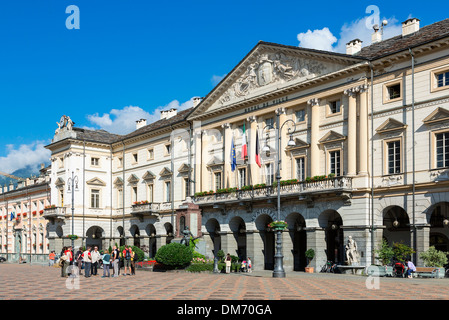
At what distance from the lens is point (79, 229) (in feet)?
234

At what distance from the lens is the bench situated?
36.0 m

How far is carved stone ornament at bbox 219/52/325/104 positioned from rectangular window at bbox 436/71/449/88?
32.4 ft

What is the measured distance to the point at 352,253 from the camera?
138 ft

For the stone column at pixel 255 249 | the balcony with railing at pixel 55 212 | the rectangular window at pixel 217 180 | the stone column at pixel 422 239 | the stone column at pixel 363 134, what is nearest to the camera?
the stone column at pixel 422 239

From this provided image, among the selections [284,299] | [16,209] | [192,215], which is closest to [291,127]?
[192,215]

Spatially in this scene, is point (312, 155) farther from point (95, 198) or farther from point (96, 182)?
point (95, 198)

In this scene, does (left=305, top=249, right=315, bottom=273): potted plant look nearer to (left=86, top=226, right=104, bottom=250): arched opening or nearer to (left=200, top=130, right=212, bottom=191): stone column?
(left=200, top=130, right=212, bottom=191): stone column

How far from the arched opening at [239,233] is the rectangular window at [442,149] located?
19883mm

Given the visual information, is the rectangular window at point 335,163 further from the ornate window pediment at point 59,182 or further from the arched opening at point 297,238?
the ornate window pediment at point 59,182

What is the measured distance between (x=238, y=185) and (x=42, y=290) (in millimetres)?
30681

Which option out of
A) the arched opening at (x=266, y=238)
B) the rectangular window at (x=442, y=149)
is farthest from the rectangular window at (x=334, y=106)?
the arched opening at (x=266, y=238)

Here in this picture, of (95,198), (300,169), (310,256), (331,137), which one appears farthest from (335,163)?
(95,198)

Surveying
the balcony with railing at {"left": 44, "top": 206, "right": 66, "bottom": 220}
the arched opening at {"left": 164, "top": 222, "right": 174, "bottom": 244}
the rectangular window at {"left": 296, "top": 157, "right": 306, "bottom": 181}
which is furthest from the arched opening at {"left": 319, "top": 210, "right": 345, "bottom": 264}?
the balcony with railing at {"left": 44, "top": 206, "right": 66, "bottom": 220}

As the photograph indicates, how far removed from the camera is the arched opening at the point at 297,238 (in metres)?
48.7
